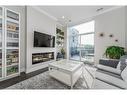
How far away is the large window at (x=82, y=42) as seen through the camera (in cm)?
502

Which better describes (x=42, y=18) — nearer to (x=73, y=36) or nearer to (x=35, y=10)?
(x=35, y=10)

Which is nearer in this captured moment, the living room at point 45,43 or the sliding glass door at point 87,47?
the living room at point 45,43

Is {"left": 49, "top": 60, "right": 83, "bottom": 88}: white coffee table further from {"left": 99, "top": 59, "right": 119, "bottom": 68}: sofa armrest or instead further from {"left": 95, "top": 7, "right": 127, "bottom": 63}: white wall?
{"left": 95, "top": 7, "right": 127, "bottom": 63}: white wall

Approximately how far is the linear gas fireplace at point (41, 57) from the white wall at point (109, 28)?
8.00 feet

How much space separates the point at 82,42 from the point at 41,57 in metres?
2.97

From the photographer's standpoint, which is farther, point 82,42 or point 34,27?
point 82,42

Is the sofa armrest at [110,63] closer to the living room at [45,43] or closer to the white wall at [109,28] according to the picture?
the living room at [45,43]

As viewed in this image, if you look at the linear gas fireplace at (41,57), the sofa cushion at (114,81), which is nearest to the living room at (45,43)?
the linear gas fireplace at (41,57)

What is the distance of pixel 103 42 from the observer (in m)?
3.87

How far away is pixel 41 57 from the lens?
3891 mm

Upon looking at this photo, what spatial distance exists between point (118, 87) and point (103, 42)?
2840mm

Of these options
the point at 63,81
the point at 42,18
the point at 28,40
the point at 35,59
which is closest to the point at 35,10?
the point at 42,18

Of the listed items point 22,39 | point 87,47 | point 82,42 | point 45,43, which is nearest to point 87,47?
point 87,47

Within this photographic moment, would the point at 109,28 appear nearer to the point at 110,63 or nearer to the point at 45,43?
the point at 110,63
